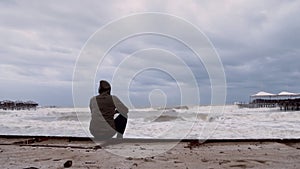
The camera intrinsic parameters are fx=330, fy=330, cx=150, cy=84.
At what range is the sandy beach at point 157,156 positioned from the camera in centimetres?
385

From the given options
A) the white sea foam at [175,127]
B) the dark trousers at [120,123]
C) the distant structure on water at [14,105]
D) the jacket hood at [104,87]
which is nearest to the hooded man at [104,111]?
the jacket hood at [104,87]

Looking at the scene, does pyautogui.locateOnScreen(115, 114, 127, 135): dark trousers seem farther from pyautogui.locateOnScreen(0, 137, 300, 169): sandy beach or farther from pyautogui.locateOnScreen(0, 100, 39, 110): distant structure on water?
pyautogui.locateOnScreen(0, 100, 39, 110): distant structure on water

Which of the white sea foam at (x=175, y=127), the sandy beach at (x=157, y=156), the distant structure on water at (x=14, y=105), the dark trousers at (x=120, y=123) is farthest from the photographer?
the distant structure on water at (x=14, y=105)

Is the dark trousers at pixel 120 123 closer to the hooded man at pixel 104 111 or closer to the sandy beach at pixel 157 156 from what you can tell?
the hooded man at pixel 104 111

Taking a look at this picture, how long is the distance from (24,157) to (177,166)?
2.13 metres

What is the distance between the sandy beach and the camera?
12.6ft

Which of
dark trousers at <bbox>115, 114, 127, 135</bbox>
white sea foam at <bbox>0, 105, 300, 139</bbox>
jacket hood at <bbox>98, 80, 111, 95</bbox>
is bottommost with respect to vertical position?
white sea foam at <bbox>0, 105, 300, 139</bbox>

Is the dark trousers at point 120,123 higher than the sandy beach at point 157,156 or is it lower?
higher

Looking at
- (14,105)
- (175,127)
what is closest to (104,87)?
(175,127)

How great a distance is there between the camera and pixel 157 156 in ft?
14.9

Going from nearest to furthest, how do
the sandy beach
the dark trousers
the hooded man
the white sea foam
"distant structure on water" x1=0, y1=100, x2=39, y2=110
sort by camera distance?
1. the sandy beach
2. the hooded man
3. the dark trousers
4. the white sea foam
5. "distant structure on water" x1=0, y1=100, x2=39, y2=110

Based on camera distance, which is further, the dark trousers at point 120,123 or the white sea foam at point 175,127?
the white sea foam at point 175,127

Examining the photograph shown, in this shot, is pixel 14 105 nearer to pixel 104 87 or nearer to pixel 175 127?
pixel 175 127

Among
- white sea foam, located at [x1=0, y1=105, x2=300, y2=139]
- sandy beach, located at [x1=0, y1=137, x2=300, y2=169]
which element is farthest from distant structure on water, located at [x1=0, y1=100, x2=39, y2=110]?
sandy beach, located at [x1=0, y1=137, x2=300, y2=169]
